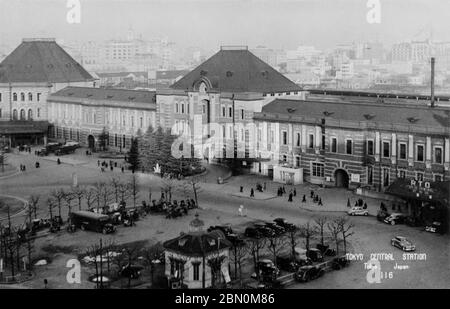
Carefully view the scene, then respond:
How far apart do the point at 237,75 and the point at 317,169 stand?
8.15 metres

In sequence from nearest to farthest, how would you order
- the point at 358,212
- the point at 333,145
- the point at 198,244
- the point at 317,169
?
the point at 198,244
the point at 358,212
the point at 333,145
the point at 317,169

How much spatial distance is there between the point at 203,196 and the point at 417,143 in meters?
8.72

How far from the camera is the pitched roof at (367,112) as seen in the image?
28.8m

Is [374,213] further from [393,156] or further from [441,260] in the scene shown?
[441,260]

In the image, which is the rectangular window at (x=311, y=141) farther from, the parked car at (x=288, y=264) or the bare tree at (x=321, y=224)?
the parked car at (x=288, y=264)

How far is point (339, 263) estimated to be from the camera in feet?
64.6

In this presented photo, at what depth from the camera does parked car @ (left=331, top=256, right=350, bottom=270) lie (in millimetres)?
19622

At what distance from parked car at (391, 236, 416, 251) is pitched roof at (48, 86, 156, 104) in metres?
22.8

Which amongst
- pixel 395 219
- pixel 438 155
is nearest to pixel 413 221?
pixel 395 219

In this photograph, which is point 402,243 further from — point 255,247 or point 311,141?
point 311,141

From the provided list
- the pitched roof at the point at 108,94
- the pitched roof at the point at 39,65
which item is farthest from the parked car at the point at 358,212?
the pitched roof at the point at 39,65

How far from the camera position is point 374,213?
2612cm

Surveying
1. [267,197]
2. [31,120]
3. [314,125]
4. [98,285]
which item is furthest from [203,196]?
[31,120]

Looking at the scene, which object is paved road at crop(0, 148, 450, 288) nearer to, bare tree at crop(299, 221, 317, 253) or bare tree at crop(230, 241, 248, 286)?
bare tree at crop(299, 221, 317, 253)
